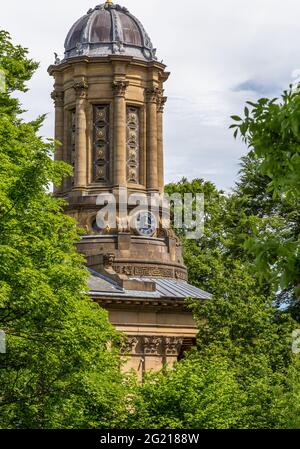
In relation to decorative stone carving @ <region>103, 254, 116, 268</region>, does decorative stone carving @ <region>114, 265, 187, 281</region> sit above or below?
below

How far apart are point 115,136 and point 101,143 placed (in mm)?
926

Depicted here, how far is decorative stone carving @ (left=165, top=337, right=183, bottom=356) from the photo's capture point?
50969 mm

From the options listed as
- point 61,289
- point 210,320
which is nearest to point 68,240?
point 61,289

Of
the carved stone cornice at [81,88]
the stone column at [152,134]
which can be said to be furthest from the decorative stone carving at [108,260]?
the carved stone cornice at [81,88]

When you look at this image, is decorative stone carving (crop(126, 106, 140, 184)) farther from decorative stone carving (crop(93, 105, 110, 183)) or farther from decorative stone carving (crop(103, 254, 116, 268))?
decorative stone carving (crop(103, 254, 116, 268))

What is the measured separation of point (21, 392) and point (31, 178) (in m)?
5.64

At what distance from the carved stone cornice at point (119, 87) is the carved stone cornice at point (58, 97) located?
139 inches

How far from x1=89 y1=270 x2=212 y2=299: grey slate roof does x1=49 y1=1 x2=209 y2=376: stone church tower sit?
6.8 inches

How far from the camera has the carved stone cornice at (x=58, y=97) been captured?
193 feet

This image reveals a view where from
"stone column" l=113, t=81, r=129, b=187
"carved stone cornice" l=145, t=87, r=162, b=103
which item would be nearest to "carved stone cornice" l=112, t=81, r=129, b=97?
"stone column" l=113, t=81, r=129, b=187

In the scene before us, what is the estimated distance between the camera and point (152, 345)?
1993 inches

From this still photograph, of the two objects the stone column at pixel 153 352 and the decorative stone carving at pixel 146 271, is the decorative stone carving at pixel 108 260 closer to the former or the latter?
the decorative stone carving at pixel 146 271

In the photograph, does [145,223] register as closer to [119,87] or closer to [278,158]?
[119,87]

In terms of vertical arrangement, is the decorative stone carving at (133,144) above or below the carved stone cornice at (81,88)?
below
